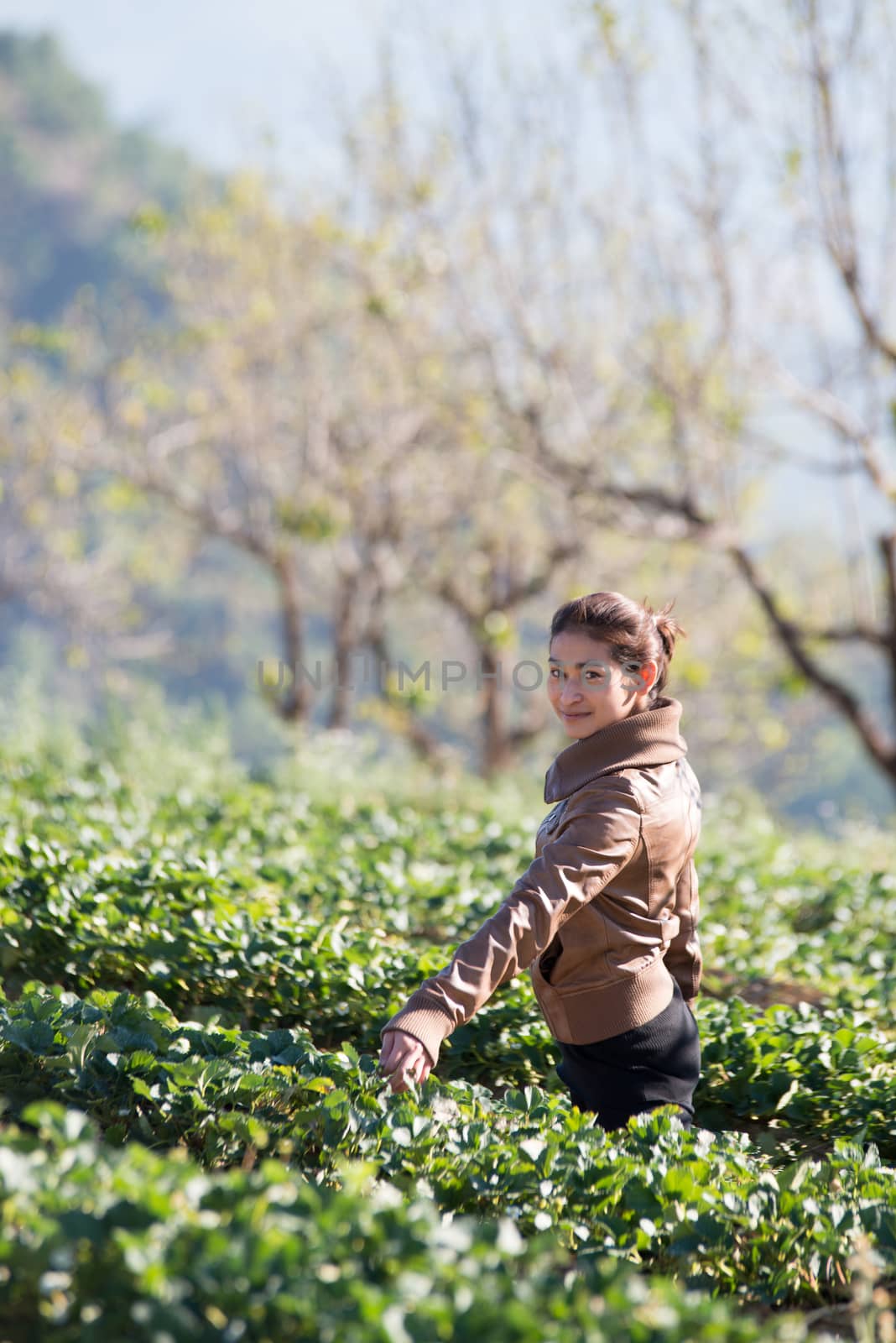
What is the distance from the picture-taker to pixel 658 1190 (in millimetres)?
2664

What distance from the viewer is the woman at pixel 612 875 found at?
2.75m

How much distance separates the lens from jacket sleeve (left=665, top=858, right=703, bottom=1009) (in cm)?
306

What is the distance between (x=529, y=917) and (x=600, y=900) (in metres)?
0.30

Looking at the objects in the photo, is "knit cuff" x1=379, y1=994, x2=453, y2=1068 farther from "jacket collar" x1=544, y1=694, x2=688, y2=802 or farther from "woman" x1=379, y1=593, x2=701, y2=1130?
"jacket collar" x1=544, y1=694, x2=688, y2=802

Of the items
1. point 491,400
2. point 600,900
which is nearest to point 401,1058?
point 600,900

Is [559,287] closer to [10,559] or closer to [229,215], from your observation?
[229,215]

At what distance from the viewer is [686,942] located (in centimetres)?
311

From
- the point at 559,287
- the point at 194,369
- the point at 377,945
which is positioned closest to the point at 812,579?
→ the point at 194,369

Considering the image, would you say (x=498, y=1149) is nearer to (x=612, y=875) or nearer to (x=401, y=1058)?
(x=401, y=1058)

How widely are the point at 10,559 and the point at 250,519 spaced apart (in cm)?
802

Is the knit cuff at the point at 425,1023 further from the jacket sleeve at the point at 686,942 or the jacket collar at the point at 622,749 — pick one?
the jacket sleeve at the point at 686,942

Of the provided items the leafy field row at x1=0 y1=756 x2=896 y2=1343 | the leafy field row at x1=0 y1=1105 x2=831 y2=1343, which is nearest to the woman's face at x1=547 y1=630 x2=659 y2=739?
the leafy field row at x1=0 y1=756 x2=896 y2=1343

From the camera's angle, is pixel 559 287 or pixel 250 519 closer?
pixel 559 287

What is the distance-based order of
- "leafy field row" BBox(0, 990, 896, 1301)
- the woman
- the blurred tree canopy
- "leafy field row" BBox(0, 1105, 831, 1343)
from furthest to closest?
the blurred tree canopy < the woman < "leafy field row" BBox(0, 990, 896, 1301) < "leafy field row" BBox(0, 1105, 831, 1343)
